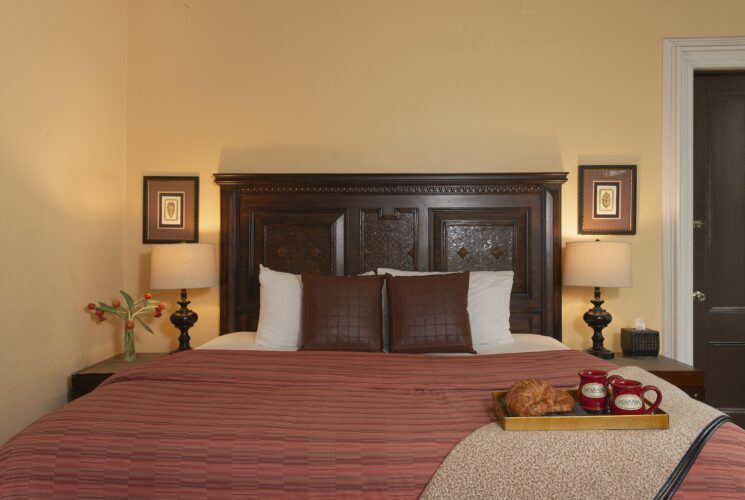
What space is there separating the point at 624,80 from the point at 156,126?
2.86 meters

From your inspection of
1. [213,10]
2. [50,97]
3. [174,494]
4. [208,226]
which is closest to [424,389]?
[174,494]

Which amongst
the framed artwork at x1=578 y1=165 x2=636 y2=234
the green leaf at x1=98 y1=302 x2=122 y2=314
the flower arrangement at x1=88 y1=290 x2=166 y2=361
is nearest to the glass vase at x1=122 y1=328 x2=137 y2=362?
the flower arrangement at x1=88 y1=290 x2=166 y2=361

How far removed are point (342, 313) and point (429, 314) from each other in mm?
420

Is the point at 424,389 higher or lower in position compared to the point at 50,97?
lower

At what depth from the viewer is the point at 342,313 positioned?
2.78 metres

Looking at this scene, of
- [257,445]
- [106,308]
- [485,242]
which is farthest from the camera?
[485,242]

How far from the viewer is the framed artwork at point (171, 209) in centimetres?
349

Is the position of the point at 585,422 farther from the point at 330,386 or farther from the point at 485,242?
the point at 485,242

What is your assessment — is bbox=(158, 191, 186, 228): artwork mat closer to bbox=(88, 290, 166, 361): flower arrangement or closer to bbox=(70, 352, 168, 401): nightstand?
bbox=(88, 290, 166, 361): flower arrangement

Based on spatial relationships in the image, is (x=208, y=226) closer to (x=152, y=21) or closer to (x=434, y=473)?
(x=152, y=21)

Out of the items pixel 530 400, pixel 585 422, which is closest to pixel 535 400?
pixel 530 400

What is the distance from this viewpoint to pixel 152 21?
3541mm

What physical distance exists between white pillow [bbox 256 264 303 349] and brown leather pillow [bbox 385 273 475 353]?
479mm

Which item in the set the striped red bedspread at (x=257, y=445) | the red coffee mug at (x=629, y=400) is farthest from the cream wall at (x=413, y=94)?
the red coffee mug at (x=629, y=400)
